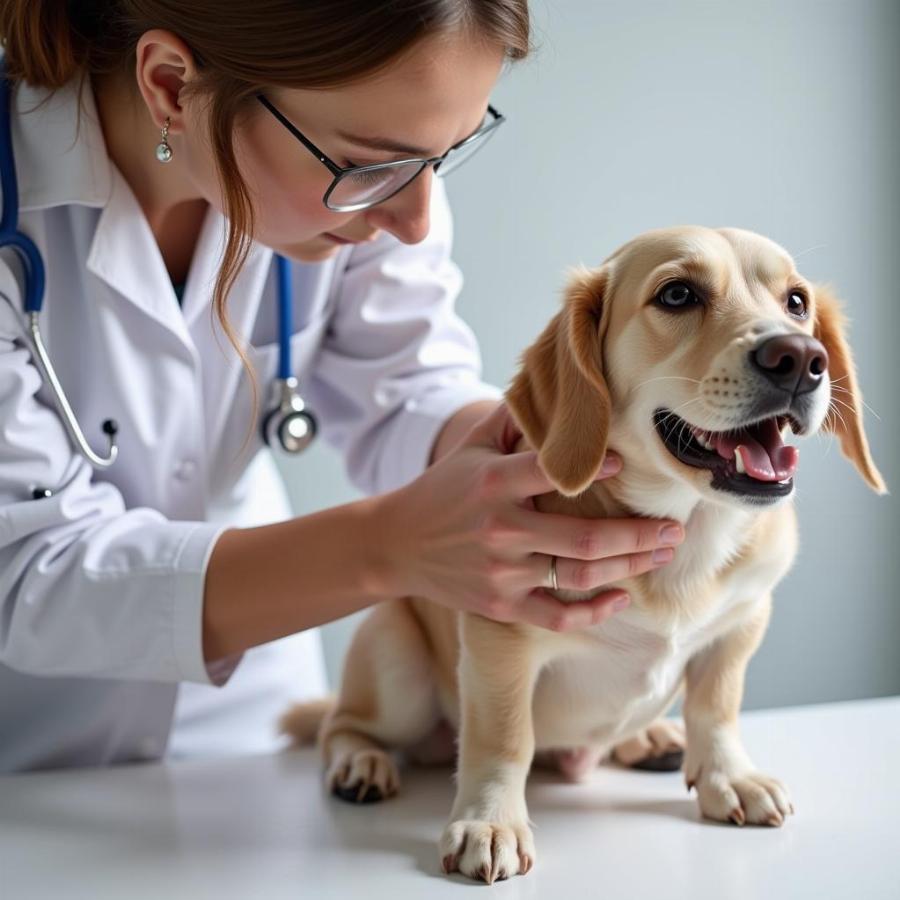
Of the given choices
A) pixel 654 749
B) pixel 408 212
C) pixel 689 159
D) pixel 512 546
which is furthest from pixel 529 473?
pixel 689 159

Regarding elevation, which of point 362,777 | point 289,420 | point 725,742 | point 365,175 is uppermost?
point 365,175

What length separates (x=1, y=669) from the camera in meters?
1.31

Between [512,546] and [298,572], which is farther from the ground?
[512,546]

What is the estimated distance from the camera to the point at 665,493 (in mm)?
1024

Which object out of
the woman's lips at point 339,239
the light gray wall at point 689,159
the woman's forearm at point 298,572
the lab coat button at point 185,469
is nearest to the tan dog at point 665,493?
the woman's forearm at point 298,572

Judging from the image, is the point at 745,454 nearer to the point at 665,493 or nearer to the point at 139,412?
the point at 665,493

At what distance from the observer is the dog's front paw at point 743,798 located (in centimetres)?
102

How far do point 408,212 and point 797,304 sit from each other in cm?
Answer: 37

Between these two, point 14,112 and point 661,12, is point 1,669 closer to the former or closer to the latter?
point 14,112

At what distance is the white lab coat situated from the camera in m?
1.12

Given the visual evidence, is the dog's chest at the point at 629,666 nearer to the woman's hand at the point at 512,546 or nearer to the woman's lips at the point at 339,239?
the woman's hand at the point at 512,546

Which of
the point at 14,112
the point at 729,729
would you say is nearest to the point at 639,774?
the point at 729,729

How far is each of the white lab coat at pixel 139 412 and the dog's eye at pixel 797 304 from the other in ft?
1.43

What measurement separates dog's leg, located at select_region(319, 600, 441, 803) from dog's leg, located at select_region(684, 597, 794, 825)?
28 centimetres
